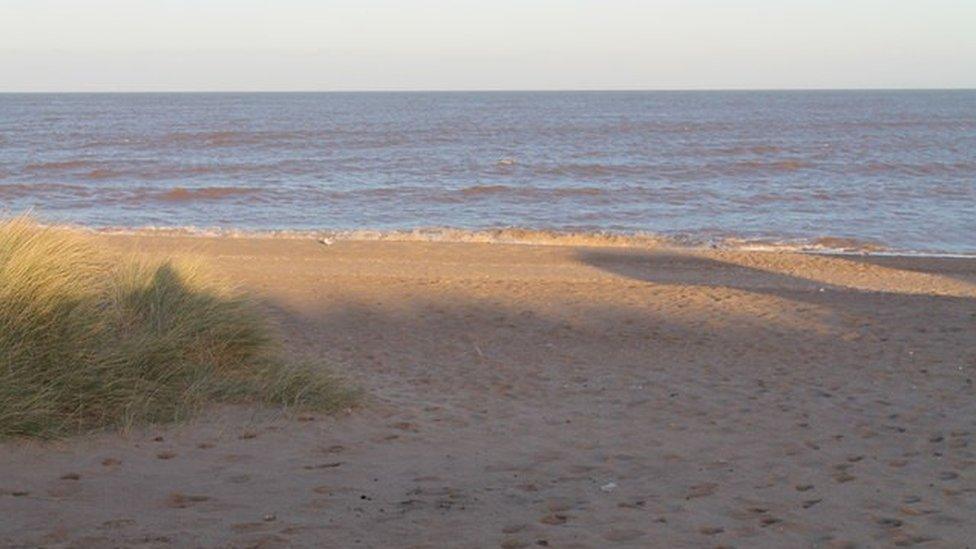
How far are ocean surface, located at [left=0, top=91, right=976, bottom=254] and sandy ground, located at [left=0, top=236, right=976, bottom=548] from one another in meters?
4.32

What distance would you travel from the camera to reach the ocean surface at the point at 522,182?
25125mm

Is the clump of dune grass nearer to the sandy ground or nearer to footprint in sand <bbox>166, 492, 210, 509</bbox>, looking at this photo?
the sandy ground

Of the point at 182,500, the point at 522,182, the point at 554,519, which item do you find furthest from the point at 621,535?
the point at 522,182

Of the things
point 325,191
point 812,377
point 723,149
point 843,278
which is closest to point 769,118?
point 723,149

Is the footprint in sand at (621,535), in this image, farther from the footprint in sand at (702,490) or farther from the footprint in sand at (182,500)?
the footprint in sand at (182,500)

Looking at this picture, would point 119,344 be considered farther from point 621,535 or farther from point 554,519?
point 621,535

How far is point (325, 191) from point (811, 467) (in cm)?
2591

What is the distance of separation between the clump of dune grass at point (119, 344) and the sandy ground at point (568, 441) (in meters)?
0.27

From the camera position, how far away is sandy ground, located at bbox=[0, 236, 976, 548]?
5.38m

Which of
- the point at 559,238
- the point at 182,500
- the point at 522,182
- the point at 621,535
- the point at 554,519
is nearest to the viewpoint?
the point at 621,535

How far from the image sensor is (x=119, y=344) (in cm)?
730

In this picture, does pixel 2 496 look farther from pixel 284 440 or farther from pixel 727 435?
pixel 727 435

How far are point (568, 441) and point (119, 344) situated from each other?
2.70m

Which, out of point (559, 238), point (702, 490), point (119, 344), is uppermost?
point (119, 344)
